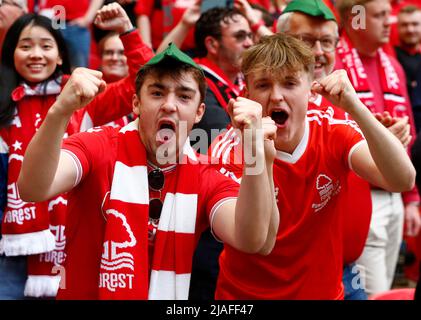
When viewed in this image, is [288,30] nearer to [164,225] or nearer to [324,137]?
[324,137]

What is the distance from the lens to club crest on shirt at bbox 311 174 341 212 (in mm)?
3488

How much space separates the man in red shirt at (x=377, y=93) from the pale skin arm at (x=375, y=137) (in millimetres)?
1843

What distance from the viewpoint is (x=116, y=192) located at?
3.20 metres

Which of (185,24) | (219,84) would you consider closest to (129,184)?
(219,84)

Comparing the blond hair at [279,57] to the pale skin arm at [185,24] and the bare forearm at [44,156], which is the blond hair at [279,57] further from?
the pale skin arm at [185,24]

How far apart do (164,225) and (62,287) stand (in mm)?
475

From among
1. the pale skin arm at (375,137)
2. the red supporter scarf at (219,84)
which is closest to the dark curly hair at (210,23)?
the red supporter scarf at (219,84)

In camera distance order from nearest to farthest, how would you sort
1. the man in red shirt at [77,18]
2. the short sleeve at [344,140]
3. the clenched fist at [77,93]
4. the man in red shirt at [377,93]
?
the clenched fist at [77,93]
the short sleeve at [344,140]
the man in red shirt at [377,93]
the man in red shirt at [77,18]

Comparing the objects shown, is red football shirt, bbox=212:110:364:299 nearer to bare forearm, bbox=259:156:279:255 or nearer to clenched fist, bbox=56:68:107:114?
bare forearm, bbox=259:156:279:255

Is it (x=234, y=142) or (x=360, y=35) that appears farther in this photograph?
(x=360, y=35)

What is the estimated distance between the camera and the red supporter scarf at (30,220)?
13.4 feet

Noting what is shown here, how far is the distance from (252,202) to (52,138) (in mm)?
717

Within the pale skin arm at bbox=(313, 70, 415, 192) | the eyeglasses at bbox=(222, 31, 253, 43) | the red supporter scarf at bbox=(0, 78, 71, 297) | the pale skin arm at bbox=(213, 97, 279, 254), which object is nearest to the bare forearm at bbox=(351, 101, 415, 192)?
the pale skin arm at bbox=(313, 70, 415, 192)

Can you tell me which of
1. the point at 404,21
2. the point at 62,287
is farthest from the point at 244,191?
the point at 404,21
